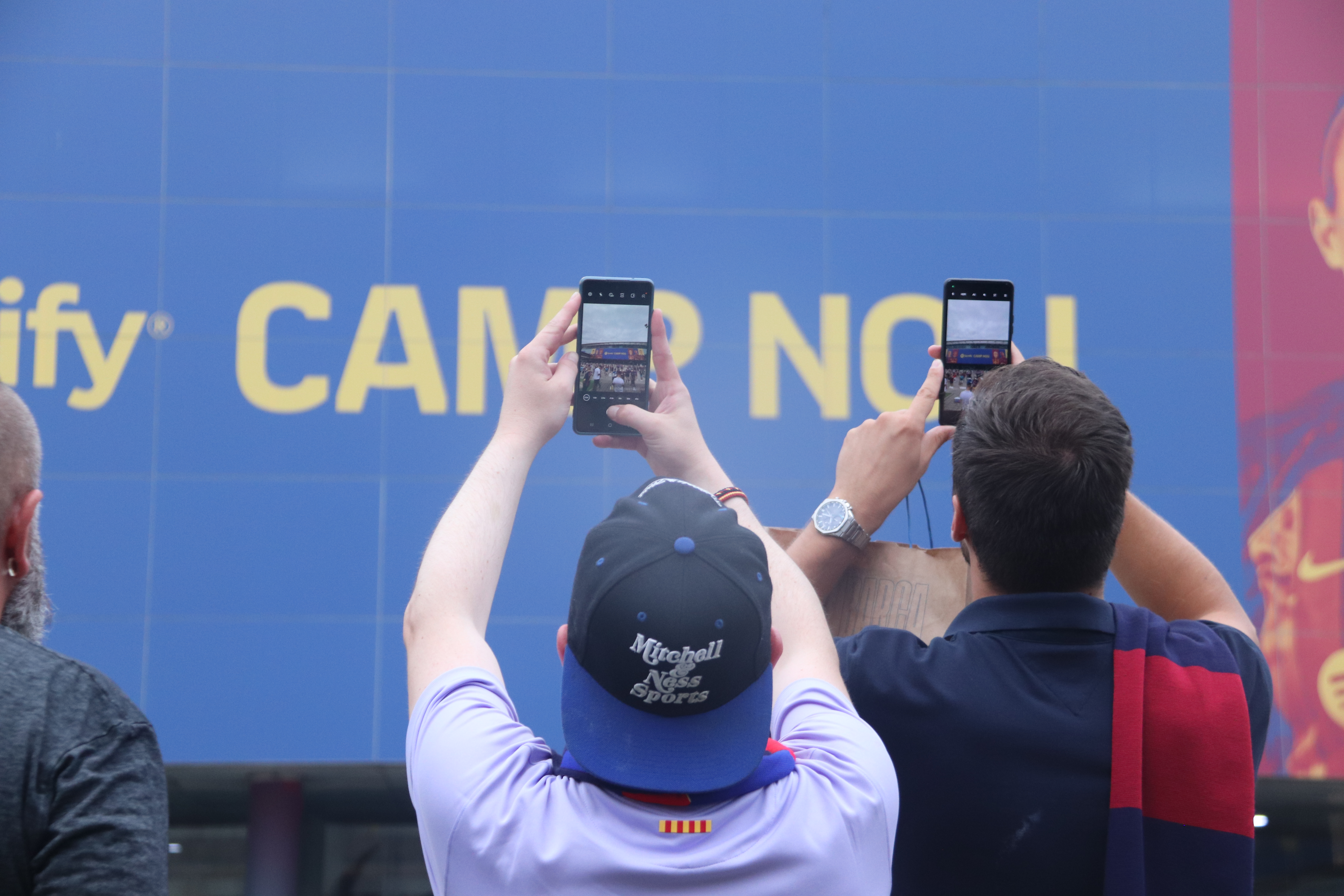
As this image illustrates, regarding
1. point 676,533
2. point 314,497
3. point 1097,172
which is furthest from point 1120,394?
point 676,533

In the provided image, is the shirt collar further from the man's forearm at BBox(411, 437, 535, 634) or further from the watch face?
the man's forearm at BBox(411, 437, 535, 634)

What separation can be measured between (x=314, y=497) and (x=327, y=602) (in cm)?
76

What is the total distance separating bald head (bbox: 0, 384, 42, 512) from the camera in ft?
4.52

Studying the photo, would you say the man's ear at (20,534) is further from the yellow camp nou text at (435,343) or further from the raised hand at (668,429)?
the yellow camp nou text at (435,343)

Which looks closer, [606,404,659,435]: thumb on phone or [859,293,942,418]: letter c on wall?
[606,404,659,435]: thumb on phone

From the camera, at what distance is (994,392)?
1.46 m

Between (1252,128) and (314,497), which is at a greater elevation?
(1252,128)

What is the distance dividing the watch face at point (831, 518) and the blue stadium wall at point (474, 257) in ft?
19.7

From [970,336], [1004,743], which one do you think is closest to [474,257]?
[970,336]

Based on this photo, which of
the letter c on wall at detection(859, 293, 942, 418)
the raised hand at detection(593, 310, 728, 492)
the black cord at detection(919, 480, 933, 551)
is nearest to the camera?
the raised hand at detection(593, 310, 728, 492)

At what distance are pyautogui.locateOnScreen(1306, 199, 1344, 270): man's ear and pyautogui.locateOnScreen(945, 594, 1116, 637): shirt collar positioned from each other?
26.8ft

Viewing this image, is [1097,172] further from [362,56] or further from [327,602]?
[327,602]

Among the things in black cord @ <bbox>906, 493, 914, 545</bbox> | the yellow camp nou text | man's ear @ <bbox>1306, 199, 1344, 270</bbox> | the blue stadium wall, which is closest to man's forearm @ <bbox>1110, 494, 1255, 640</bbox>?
black cord @ <bbox>906, 493, 914, 545</bbox>

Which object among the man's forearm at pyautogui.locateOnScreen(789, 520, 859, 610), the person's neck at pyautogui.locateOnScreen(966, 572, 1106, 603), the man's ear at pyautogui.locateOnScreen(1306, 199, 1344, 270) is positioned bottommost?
the person's neck at pyautogui.locateOnScreen(966, 572, 1106, 603)
